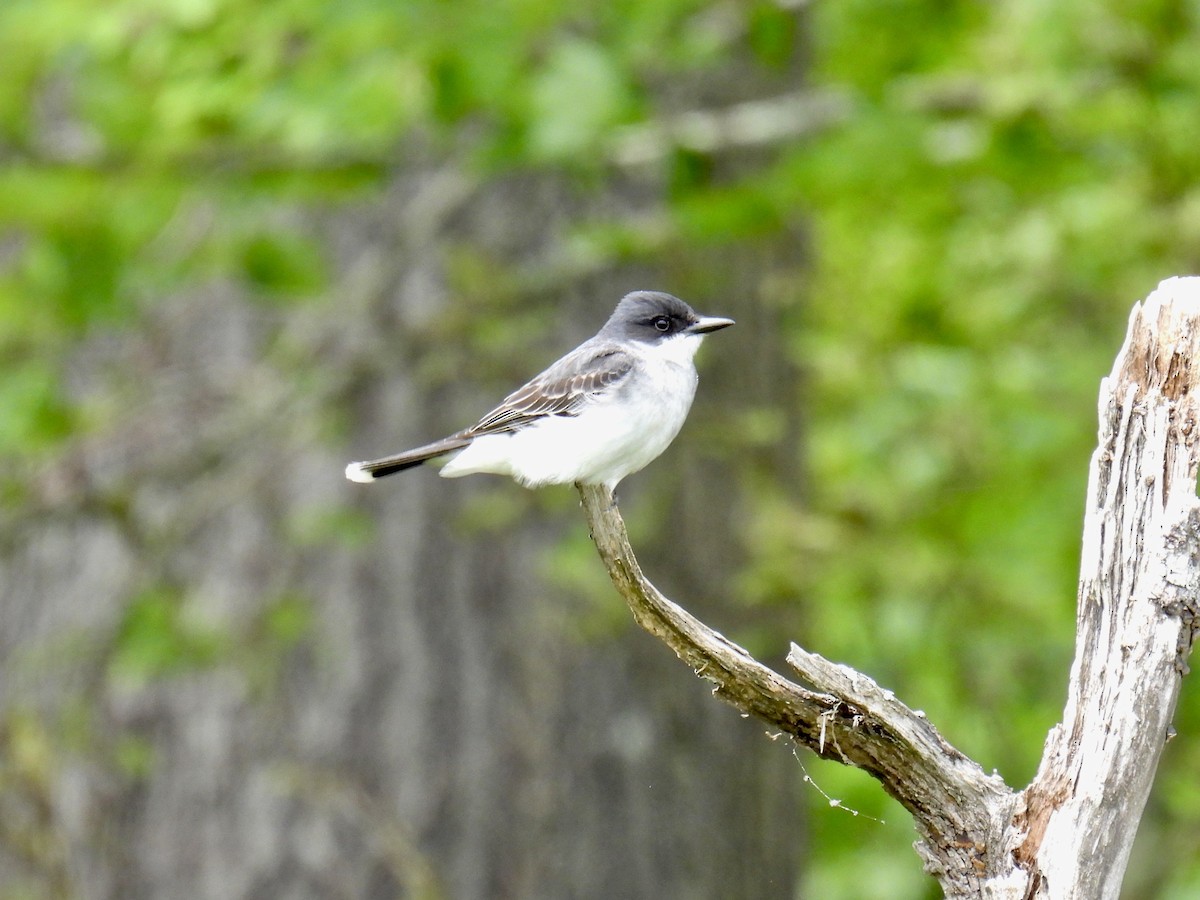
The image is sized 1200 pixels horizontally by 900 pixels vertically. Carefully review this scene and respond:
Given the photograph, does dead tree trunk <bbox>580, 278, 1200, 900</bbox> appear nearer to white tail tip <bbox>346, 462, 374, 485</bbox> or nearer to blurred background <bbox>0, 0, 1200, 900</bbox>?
white tail tip <bbox>346, 462, 374, 485</bbox>

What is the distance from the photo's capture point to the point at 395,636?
281 inches

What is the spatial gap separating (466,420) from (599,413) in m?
2.76

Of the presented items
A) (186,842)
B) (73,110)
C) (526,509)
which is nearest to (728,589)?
(526,509)

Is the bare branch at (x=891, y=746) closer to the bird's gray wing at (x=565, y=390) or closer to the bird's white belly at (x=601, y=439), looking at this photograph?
the bird's white belly at (x=601, y=439)

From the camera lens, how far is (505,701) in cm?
713

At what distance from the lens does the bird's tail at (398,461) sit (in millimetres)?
4410

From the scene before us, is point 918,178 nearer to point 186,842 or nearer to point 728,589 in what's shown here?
point 728,589

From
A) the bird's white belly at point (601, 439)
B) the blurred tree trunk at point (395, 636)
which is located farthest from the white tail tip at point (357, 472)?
the blurred tree trunk at point (395, 636)

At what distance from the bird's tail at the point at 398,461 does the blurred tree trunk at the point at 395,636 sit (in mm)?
2044

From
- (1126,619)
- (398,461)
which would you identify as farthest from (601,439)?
(1126,619)

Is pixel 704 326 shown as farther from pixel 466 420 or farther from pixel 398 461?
pixel 466 420

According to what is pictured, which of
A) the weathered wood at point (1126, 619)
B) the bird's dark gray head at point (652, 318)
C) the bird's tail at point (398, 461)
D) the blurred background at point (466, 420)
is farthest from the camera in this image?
the blurred background at point (466, 420)

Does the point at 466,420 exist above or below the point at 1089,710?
below

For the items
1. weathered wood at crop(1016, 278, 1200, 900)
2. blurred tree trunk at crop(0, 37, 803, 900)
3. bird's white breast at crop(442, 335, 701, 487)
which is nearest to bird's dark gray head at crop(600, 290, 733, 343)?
bird's white breast at crop(442, 335, 701, 487)
